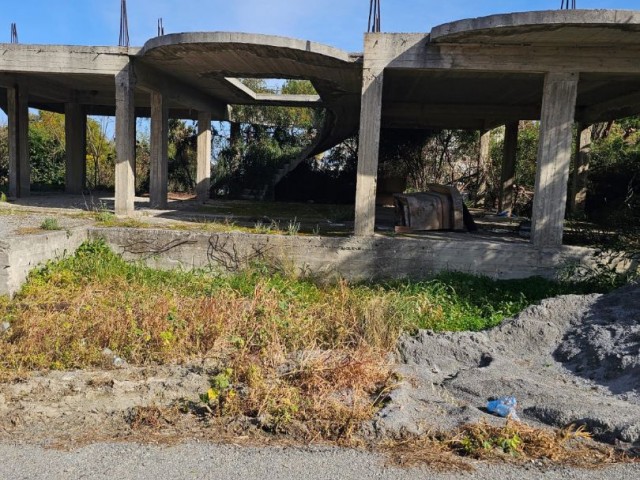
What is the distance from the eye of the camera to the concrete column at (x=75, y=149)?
17.8 meters

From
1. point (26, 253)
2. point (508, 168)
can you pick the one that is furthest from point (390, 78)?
point (26, 253)

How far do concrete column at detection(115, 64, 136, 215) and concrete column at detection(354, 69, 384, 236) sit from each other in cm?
478

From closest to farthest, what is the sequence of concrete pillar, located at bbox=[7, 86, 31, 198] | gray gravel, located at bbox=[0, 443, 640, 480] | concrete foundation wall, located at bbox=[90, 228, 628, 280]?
gray gravel, located at bbox=[0, 443, 640, 480]
concrete foundation wall, located at bbox=[90, 228, 628, 280]
concrete pillar, located at bbox=[7, 86, 31, 198]

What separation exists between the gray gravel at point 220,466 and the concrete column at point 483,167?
16188mm

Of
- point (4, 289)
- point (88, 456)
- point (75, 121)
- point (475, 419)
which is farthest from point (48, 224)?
point (75, 121)

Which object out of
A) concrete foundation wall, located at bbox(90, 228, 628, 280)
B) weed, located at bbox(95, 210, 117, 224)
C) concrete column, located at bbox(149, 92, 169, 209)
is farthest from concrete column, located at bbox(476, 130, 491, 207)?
weed, located at bbox(95, 210, 117, 224)

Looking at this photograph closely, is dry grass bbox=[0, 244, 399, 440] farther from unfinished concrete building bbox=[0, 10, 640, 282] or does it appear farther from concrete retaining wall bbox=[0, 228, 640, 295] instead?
unfinished concrete building bbox=[0, 10, 640, 282]

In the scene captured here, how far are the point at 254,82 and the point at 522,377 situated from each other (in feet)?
78.9

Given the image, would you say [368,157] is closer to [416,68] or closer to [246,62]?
[416,68]

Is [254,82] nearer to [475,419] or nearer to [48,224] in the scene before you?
[48,224]

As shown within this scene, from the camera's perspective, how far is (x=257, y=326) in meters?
5.96

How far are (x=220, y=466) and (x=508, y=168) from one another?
49.4 feet

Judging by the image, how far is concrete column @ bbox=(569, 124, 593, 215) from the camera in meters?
15.4

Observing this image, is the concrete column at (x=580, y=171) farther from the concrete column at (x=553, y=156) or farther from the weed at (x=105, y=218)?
the weed at (x=105, y=218)
